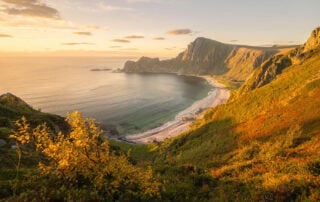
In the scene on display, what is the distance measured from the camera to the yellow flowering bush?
9891 mm

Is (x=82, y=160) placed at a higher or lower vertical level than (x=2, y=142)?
higher

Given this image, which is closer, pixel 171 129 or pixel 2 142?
pixel 2 142

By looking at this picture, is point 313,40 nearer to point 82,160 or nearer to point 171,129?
point 171,129

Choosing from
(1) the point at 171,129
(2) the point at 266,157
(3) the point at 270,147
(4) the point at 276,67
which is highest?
(4) the point at 276,67

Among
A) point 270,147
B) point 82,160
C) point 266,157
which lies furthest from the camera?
point 270,147

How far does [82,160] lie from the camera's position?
34.2 feet

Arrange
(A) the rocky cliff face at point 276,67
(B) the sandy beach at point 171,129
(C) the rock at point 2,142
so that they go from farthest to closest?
1. (B) the sandy beach at point 171,129
2. (A) the rocky cliff face at point 276,67
3. (C) the rock at point 2,142

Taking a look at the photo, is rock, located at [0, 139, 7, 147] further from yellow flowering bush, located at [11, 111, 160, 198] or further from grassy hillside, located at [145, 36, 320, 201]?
grassy hillside, located at [145, 36, 320, 201]

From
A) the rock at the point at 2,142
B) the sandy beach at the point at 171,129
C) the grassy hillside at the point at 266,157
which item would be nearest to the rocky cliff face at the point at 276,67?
the sandy beach at the point at 171,129

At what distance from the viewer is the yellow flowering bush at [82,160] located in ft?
32.4

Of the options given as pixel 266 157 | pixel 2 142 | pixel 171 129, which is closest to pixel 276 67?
pixel 171 129

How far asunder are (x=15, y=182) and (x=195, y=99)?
153271 mm

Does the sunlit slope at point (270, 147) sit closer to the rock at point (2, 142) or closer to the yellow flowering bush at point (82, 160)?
the yellow flowering bush at point (82, 160)

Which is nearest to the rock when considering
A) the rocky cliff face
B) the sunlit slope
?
the sunlit slope
